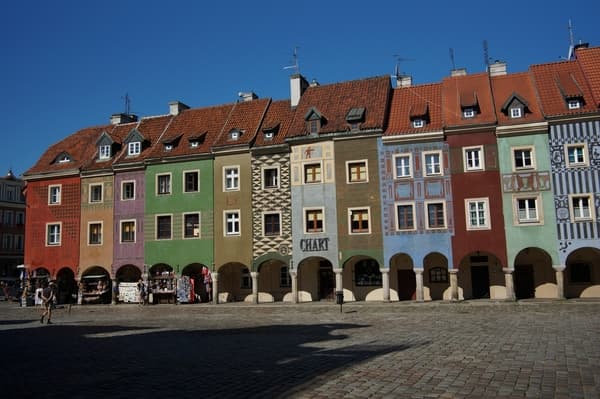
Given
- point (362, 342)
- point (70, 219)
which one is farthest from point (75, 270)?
point (362, 342)

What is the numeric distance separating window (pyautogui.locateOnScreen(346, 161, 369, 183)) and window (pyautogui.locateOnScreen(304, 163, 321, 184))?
1.86 m

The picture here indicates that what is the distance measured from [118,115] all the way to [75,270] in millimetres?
12990

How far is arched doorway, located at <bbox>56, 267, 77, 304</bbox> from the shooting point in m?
39.0

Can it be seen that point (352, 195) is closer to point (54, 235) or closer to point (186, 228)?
point (186, 228)

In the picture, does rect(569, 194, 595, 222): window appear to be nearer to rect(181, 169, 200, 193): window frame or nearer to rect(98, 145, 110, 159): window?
rect(181, 169, 200, 193): window frame

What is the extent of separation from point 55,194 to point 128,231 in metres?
7.18

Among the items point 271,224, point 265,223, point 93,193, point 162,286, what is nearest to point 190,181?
point 265,223

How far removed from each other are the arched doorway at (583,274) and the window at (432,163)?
27.5 ft

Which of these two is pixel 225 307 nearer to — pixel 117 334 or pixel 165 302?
pixel 165 302

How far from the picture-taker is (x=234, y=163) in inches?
1383

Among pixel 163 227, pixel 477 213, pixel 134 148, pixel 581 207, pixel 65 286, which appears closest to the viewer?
pixel 581 207

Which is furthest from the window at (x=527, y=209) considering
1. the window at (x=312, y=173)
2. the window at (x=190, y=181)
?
the window at (x=190, y=181)

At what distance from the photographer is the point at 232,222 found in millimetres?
34844

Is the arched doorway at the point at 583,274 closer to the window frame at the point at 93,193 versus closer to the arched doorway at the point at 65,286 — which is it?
the window frame at the point at 93,193
